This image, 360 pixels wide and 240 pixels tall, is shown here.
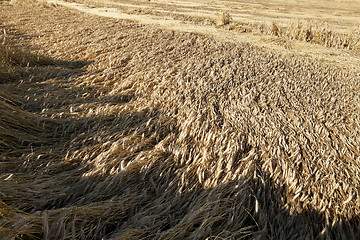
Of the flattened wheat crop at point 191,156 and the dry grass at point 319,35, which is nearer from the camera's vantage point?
the flattened wheat crop at point 191,156

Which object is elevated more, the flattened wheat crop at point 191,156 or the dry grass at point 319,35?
the dry grass at point 319,35

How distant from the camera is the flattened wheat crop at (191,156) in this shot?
6.52 feet

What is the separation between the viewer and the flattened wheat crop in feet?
6.52

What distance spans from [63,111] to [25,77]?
1633 mm

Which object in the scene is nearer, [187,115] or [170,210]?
[170,210]

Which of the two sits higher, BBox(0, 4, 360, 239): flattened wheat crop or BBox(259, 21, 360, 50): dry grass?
BBox(259, 21, 360, 50): dry grass

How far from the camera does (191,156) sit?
260 cm

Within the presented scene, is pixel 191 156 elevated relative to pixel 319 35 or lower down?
lower down

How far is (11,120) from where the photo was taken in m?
3.00

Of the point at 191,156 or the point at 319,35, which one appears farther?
the point at 319,35

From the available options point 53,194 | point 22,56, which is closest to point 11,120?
point 53,194

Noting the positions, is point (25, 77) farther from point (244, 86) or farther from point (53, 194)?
point (244, 86)

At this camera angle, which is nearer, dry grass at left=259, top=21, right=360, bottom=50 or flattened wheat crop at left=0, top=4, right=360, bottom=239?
flattened wheat crop at left=0, top=4, right=360, bottom=239

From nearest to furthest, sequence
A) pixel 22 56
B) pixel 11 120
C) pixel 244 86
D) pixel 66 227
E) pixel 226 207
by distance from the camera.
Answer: pixel 66 227
pixel 226 207
pixel 11 120
pixel 244 86
pixel 22 56
